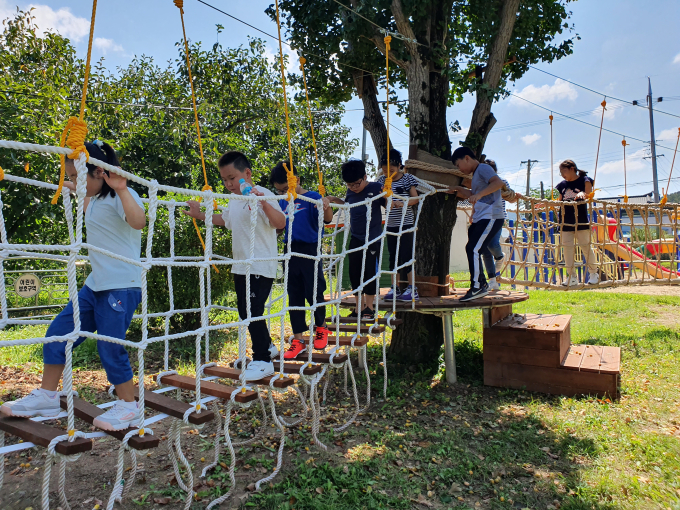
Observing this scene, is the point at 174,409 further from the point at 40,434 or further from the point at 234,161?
the point at 234,161

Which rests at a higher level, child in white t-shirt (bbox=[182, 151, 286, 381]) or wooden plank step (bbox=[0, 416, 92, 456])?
child in white t-shirt (bbox=[182, 151, 286, 381])

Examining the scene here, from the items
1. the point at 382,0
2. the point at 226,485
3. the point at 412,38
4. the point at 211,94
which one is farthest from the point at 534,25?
the point at 211,94

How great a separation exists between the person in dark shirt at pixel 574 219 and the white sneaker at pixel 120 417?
14.9 ft

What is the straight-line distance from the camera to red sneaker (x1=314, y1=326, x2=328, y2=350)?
323cm

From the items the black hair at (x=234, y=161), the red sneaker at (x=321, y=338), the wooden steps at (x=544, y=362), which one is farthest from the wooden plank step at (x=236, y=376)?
the wooden steps at (x=544, y=362)

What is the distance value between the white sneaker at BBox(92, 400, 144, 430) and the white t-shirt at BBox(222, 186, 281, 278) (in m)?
0.93

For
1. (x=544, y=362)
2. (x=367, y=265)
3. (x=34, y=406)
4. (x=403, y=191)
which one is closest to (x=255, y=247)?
(x=34, y=406)

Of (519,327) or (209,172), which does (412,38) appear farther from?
(209,172)

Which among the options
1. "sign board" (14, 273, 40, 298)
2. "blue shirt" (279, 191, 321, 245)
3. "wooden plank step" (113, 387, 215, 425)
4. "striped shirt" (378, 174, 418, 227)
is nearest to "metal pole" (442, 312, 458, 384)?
"striped shirt" (378, 174, 418, 227)

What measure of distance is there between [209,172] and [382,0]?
4503 mm

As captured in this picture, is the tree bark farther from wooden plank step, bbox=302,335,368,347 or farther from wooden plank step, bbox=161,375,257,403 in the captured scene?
wooden plank step, bbox=161,375,257,403

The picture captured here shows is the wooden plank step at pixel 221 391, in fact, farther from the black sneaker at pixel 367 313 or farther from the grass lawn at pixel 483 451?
the black sneaker at pixel 367 313

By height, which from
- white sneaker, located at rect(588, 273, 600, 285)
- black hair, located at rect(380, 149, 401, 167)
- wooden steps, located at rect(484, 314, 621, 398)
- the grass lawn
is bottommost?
the grass lawn

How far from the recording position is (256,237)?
2.70m
